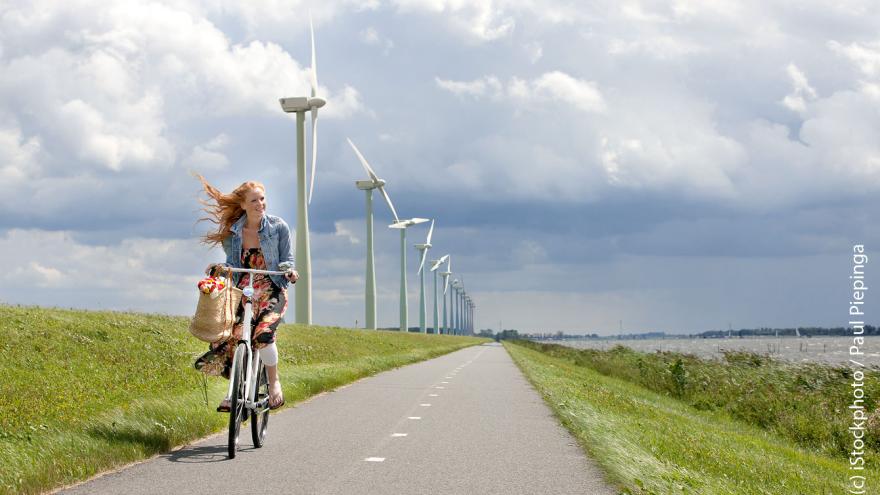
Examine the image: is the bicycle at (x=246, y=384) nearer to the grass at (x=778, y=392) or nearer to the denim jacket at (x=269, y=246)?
the denim jacket at (x=269, y=246)

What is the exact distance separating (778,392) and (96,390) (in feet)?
63.3

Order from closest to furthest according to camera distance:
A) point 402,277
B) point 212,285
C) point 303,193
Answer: point 212,285 < point 303,193 < point 402,277

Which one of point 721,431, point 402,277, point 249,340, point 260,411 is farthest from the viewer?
point 402,277

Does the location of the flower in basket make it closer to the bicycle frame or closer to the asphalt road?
the bicycle frame

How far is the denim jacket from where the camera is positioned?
8.84 m

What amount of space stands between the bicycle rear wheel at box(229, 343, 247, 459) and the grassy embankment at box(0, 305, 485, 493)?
0.88 metres

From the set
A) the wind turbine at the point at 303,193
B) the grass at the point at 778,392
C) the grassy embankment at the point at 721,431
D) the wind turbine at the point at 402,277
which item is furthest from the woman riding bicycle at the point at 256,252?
the wind turbine at the point at 402,277

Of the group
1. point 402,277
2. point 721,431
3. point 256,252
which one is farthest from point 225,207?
point 402,277

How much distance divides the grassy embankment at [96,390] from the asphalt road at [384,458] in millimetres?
293

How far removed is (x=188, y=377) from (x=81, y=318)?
7.00 metres

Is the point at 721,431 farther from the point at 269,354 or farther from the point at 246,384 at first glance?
the point at 246,384

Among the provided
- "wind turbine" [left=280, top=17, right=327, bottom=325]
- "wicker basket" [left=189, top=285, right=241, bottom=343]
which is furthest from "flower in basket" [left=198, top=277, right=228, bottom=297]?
"wind turbine" [left=280, top=17, right=327, bottom=325]

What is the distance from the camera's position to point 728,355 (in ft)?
119

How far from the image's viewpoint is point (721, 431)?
648 inches
